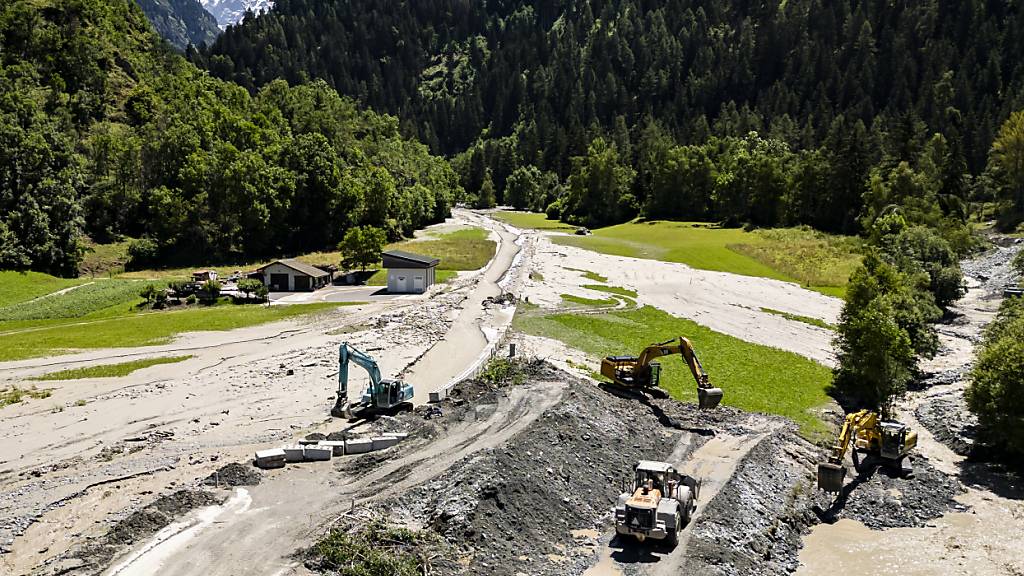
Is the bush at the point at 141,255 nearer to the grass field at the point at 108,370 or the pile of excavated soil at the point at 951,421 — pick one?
the grass field at the point at 108,370

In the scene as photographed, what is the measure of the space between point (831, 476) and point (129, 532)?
26573 mm

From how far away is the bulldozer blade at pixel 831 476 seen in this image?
2978 centimetres

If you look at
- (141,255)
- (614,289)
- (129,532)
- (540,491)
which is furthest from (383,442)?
(141,255)

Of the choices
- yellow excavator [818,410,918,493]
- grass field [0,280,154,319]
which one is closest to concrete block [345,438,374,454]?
yellow excavator [818,410,918,493]

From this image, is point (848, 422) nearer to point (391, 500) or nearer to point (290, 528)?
point (391, 500)

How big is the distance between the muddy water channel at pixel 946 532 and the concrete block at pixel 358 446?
17020 millimetres

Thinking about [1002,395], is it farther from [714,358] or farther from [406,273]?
[406,273]

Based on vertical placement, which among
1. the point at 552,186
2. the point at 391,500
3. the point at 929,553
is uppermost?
the point at 552,186

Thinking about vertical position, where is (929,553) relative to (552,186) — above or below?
below

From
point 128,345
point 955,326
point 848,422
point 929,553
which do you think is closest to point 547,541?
point 929,553

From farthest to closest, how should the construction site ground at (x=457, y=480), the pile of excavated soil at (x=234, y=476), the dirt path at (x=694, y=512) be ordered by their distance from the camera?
the pile of excavated soil at (x=234, y=476), the dirt path at (x=694, y=512), the construction site ground at (x=457, y=480)

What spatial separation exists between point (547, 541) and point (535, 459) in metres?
4.34

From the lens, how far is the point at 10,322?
188 feet

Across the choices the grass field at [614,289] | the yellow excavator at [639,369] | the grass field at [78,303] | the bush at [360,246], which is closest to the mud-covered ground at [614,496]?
the yellow excavator at [639,369]
